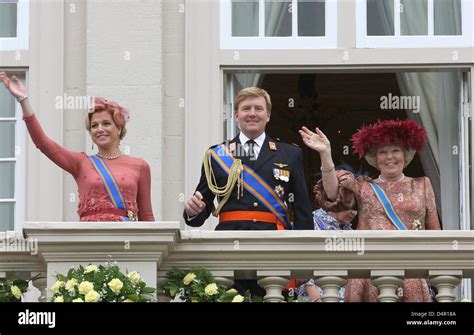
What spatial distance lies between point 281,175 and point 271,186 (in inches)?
4.8

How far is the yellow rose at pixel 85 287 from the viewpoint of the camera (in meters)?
11.7

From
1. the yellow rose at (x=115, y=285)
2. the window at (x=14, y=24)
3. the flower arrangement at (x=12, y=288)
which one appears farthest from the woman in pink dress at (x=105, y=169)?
the window at (x=14, y=24)

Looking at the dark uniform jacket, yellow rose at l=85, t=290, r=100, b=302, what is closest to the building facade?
the dark uniform jacket

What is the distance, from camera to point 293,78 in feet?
69.1

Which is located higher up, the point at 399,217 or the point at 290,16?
the point at 290,16

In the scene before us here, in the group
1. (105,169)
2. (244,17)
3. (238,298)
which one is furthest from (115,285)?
(244,17)

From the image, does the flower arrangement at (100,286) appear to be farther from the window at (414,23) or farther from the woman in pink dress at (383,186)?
the window at (414,23)

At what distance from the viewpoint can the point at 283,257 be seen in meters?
12.2

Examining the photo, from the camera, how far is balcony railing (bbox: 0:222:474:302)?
12.1 m
